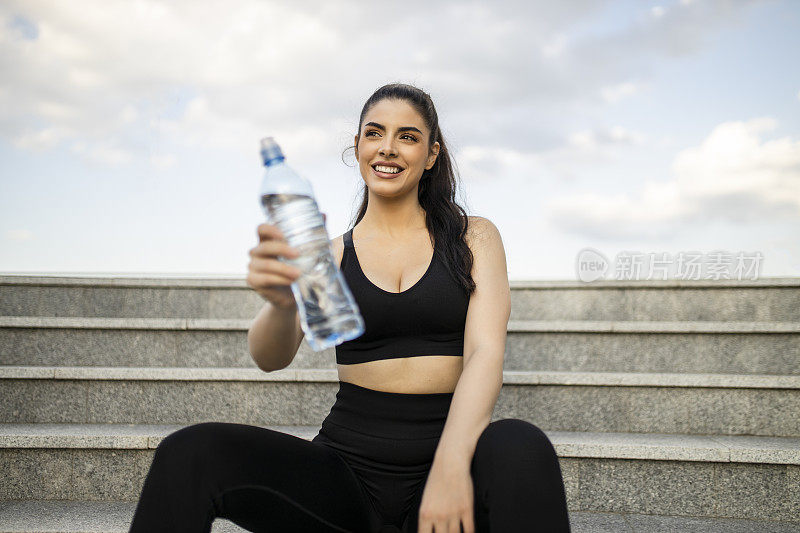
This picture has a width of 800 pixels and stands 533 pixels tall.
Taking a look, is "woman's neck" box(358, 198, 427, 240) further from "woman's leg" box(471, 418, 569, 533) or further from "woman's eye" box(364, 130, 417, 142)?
"woman's leg" box(471, 418, 569, 533)

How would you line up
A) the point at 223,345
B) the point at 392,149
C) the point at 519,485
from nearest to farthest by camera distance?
1. the point at 519,485
2. the point at 392,149
3. the point at 223,345

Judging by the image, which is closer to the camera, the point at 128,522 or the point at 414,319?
the point at 414,319

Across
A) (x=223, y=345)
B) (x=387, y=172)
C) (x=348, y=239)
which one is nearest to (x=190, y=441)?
(x=348, y=239)

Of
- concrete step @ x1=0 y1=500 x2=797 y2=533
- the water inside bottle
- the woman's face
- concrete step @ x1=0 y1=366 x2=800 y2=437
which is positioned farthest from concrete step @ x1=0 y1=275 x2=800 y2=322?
the water inside bottle

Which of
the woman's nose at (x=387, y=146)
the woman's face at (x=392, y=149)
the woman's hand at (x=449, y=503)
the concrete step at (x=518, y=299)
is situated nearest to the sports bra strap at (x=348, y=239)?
the woman's face at (x=392, y=149)

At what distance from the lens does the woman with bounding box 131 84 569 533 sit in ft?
3.70

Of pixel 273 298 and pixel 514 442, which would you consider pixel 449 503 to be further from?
pixel 273 298

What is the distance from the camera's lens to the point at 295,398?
2.61 meters

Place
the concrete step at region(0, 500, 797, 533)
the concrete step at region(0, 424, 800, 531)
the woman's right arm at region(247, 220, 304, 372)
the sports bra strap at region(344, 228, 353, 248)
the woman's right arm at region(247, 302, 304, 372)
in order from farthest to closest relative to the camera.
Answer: the concrete step at region(0, 424, 800, 531) < the concrete step at region(0, 500, 797, 533) < the sports bra strap at region(344, 228, 353, 248) < the woman's right arm at region(247, 302, 304, 372) < the woman's right arm at region(247, 220, 304, 372)

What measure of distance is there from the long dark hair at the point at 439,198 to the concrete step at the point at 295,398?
1.00 meters

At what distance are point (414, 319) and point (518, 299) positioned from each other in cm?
236

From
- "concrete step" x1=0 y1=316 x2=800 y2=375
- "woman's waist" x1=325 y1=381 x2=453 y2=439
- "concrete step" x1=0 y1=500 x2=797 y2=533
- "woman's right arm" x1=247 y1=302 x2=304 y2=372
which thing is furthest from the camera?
"concrete step" x1=0 y1=316 x2=800 y2=375

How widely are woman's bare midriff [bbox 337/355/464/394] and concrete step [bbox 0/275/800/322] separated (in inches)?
90.4

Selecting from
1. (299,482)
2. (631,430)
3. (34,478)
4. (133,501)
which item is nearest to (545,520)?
(299,482)
